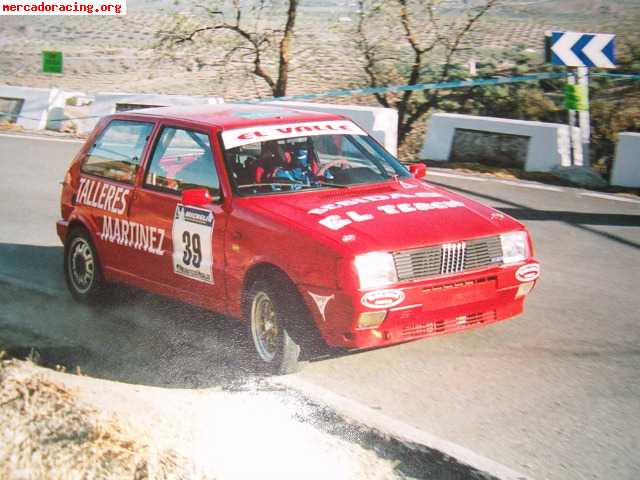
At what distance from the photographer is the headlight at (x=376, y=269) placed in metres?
5.69

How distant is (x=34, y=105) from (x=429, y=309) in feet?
53.7

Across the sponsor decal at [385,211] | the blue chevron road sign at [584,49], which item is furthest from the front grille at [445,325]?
the blue chevron road sign at [584,49]

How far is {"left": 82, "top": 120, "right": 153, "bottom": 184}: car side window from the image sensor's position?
25.0ft

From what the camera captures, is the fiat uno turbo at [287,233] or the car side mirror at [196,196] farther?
the car side mirror at [196,196]

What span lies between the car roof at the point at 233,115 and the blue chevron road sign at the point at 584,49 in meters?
7.64

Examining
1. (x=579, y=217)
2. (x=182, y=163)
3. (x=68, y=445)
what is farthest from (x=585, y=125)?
(x=68, y=445)

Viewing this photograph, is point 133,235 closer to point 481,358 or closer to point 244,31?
point 481,358

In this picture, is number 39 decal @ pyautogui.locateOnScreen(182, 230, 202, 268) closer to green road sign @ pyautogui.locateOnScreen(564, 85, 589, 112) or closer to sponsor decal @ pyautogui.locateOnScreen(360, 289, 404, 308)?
sponsor decal @ pyautogui.locateOnScreen(360, 289, 404, 308)

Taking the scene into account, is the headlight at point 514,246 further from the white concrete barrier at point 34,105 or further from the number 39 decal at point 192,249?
the white concrete barrier at point 34,105

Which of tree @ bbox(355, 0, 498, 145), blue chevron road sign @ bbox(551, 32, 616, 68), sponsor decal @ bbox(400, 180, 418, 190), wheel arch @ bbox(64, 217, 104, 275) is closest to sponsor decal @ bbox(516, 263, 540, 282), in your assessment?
sponsor decal @ bbox(400, 180, 418, 190)

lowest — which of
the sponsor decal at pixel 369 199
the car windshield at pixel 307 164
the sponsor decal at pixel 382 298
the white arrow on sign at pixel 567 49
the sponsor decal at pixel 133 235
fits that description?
the sponsor decal at pixel 133 235

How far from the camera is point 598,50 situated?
1436 cm

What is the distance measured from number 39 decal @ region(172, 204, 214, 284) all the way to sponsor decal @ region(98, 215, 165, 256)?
20 cm

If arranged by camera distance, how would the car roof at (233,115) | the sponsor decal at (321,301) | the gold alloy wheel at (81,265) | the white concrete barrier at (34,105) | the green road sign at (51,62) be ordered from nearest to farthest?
1. the sponsor decal at (321,301)
2. the car roof at (233,115)
3. the gold alloy wheel at (81,265)
4. the white concrete barrier at (34,105)
5. the green road sign at (51,62)
